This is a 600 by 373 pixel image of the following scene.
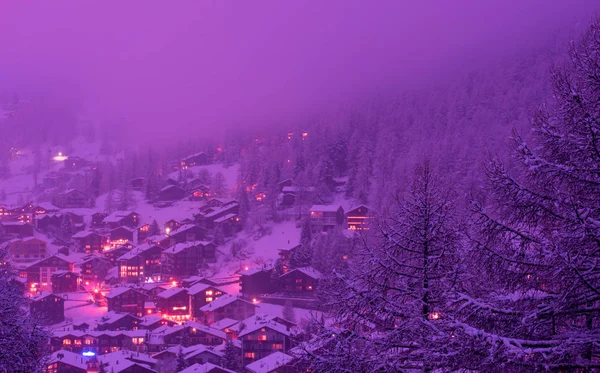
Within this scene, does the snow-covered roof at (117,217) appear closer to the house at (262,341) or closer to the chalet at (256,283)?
the chalet at (256,283)

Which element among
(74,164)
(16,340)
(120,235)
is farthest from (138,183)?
(16,340)

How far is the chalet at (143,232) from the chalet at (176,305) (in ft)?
87.0

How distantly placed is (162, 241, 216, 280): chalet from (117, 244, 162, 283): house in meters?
1.89

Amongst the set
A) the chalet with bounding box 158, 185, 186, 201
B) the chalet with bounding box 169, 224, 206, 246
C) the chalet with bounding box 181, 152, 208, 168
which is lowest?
the chalet with bounding box 169, 224, 206, 246

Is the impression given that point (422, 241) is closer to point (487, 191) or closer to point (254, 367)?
point (487, 191)

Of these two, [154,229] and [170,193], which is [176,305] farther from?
[170,193]

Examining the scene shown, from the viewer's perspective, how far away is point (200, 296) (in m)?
54.1

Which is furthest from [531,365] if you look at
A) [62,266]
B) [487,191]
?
[62,266]

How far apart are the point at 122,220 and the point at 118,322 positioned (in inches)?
1368

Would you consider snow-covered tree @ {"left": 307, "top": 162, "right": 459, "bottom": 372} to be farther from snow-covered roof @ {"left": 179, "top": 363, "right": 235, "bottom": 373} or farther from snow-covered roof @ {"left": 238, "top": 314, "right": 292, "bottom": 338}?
snow-covered roof @ {"left": 238, "top": 314, "right": 292, "bottom": 338}

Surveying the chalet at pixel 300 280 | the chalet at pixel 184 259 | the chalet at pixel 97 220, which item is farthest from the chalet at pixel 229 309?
the chalet at pixel 97 220

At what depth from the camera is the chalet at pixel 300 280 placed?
5456 centimetres

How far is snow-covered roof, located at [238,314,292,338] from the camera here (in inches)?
1646

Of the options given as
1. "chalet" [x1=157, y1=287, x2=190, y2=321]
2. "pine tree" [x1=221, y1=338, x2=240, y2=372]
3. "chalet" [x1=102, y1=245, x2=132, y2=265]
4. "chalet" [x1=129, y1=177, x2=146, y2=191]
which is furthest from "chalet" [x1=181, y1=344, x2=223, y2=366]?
"chalet" [x1=129, y1=177, x2=146, y2=191]
